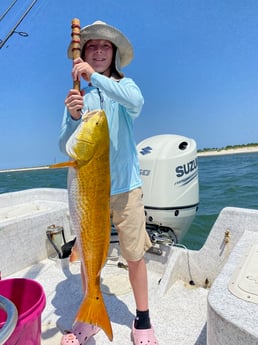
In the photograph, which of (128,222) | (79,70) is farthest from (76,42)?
(128,222)

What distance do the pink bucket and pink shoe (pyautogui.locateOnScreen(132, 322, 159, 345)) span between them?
2.42 feet

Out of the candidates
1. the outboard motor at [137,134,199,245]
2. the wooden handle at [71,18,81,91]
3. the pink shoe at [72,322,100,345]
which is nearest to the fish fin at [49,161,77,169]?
the wooden handle at [71,18,81,91]

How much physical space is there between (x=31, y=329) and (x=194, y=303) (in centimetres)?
156

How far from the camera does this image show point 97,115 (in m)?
1.57

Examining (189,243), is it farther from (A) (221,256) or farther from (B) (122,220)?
(B) (122,220)

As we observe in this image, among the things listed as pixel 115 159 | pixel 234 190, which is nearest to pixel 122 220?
pixel 115 159

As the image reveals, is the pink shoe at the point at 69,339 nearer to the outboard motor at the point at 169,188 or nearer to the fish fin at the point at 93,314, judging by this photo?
the fish fin at the point at 93,314

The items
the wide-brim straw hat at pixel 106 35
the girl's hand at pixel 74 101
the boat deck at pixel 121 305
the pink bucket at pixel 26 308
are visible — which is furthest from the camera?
the boat deck at pixel 121 305

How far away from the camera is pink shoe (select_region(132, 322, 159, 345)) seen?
2039 mm

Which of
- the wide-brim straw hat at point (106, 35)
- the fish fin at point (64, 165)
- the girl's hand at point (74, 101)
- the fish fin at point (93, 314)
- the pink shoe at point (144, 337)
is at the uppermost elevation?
the wide-brim straw hat at point (106, 35)

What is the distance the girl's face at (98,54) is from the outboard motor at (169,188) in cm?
159

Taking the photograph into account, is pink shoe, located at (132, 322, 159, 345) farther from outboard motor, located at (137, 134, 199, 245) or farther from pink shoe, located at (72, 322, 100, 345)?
outboard motor, located at (137, 134, 199, 245)

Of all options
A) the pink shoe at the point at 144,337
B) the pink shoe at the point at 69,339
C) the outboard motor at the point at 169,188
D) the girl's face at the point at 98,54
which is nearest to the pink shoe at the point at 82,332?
the pink shoe at the point at 69,339

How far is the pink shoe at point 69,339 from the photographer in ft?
6.66
